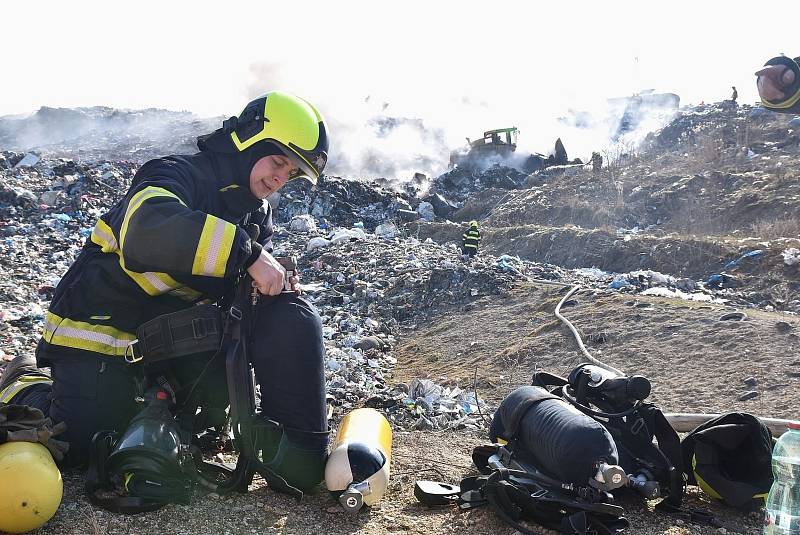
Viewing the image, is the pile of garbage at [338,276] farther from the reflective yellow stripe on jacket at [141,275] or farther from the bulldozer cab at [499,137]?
the bulldozer cab at [499,137]

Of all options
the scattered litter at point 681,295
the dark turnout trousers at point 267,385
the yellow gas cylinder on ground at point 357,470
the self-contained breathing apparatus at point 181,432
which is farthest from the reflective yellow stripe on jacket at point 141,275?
the scattered litter at point 681,295

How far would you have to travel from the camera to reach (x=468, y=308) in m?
9.09

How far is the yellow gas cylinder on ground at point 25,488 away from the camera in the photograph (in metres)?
2.06

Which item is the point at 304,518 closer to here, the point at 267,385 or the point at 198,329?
the point at 267,385

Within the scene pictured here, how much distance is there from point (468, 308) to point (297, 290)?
21.4 ft

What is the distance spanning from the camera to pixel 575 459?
2.36 meters

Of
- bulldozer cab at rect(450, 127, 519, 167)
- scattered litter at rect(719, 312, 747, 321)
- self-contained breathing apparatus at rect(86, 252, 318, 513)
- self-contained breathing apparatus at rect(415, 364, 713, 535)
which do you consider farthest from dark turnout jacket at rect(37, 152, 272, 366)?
bulldozer cab at rect(450, 127, 519, 167)

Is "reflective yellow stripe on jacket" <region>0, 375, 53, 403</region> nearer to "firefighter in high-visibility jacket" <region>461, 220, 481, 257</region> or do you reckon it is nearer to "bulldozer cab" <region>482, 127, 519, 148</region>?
"firefighter in high-visibility jacket" <region>461, 220, 481, 257</region>

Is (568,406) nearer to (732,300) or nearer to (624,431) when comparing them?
(624,431)

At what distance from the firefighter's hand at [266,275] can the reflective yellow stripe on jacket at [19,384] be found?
1.18 metres

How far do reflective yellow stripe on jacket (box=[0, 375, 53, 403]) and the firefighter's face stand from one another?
1.24 metres

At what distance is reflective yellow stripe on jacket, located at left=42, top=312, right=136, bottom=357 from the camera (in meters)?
2.73

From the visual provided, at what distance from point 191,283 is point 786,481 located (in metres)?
2.31

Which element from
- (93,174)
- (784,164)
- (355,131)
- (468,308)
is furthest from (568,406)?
(355,131)
